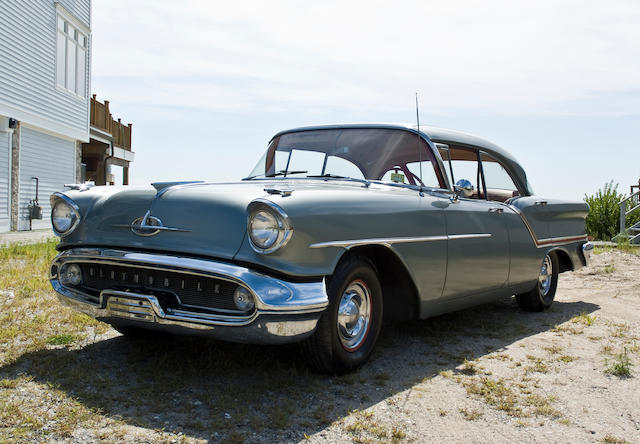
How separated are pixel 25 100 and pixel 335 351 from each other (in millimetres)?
12650

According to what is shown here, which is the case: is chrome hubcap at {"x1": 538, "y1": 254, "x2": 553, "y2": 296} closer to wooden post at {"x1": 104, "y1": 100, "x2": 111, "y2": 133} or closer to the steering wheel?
the steering wheel

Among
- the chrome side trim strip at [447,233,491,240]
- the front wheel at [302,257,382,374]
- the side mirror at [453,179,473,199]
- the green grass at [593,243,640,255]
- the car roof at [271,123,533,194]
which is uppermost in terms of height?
the car roof at [271,123,533,194]

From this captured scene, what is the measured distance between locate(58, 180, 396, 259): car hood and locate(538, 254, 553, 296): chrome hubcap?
116 inches

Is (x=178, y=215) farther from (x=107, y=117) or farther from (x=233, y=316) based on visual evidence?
(x=107, y=117)

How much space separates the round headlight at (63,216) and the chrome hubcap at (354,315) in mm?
1654

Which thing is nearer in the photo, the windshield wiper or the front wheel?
the front wheel

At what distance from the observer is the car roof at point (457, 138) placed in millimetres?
4625

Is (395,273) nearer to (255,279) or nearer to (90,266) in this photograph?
(255,279)

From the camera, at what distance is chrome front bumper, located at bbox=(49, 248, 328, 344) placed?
3.04 meters

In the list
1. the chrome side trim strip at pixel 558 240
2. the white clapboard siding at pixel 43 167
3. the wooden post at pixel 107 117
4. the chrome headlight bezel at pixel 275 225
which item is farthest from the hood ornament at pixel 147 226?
the wooden post at pixel 107 117

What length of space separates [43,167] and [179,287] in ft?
44.1

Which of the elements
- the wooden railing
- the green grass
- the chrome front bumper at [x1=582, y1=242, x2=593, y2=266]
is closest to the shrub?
the green grass

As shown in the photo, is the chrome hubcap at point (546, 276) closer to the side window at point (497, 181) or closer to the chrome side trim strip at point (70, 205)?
the side window at point (497, 181)

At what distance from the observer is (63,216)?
12.6 ft
